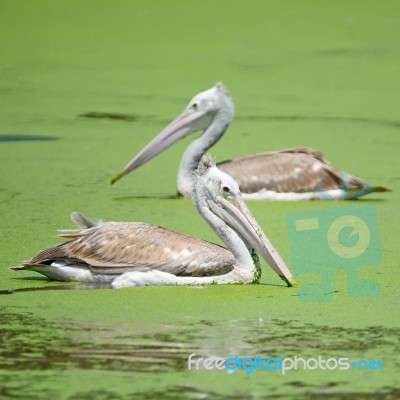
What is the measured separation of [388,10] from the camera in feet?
52.1

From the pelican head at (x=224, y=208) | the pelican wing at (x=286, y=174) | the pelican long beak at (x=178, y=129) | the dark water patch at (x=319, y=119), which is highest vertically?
the dark water patch at (x=319, y=119)

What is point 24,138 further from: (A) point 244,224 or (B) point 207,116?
(A) point 244,224

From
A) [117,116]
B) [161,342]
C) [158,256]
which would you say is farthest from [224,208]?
[117,116]

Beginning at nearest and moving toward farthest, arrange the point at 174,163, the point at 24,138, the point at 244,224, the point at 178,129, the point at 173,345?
the point at 173,345 → the point at 244,224 → the point at 178,129 → the point at 174,163 → the point at 24,138

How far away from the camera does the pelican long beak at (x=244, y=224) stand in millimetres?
6023

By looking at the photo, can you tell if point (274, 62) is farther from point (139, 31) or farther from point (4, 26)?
point (4, 26)

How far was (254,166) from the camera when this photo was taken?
8.57 m

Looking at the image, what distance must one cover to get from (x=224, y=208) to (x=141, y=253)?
0.47 meters

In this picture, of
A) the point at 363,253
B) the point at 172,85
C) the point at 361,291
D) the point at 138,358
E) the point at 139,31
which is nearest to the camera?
the point at 138,358

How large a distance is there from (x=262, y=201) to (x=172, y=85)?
12.4 ft

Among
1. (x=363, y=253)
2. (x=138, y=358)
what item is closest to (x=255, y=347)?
(x=138, y=358)

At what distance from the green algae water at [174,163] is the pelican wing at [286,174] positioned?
0.47ft

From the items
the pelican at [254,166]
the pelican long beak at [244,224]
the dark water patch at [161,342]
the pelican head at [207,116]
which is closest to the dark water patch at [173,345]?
the dark water patch at [161,342]

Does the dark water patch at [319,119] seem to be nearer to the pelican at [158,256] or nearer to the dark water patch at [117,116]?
the dark water patch at [117,116]
